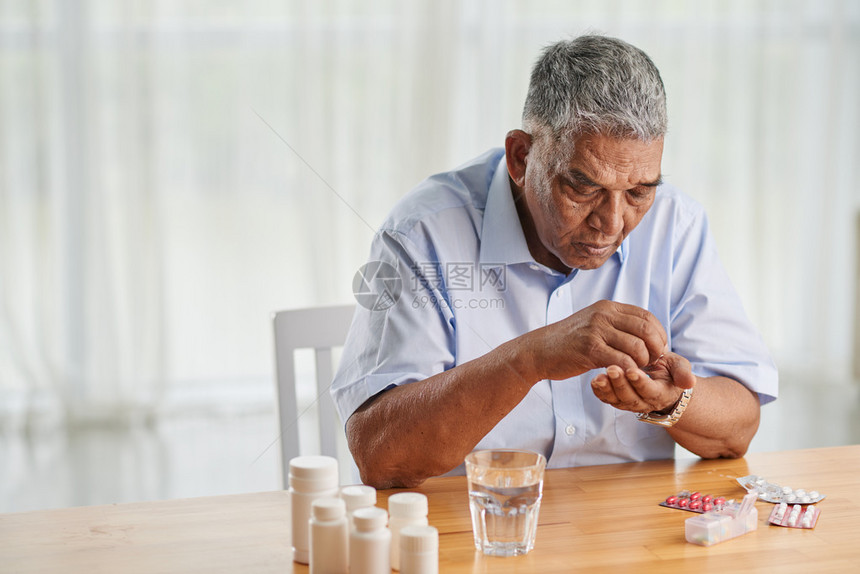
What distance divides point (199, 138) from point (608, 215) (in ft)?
8.21

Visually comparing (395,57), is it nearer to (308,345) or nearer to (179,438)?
(179,438)

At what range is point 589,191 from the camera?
1.31 m

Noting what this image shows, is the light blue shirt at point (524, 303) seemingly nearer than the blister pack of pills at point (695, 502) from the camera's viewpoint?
No

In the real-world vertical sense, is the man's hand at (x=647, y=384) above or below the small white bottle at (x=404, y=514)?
above

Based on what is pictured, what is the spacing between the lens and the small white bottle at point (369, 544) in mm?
883

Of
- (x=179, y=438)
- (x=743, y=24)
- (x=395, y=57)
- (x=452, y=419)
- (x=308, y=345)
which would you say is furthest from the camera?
(x=743, y=24)

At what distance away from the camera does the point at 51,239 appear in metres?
3.43

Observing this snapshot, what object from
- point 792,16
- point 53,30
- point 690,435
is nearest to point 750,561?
point 690,435

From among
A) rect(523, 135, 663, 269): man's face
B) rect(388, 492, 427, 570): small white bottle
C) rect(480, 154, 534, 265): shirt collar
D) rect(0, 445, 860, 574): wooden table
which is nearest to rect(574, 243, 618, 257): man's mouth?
rect(523, 135, 663, 269): man's face

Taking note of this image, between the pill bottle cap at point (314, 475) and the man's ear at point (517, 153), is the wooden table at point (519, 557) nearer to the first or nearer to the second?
the pill bottle cap at point (314, 475)

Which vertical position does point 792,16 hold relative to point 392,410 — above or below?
above

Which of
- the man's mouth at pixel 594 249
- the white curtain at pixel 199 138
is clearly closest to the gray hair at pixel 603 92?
the man's mouth at pixel 594 249

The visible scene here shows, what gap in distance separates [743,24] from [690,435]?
3.02m

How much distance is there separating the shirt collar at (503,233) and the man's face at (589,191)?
45 mm
